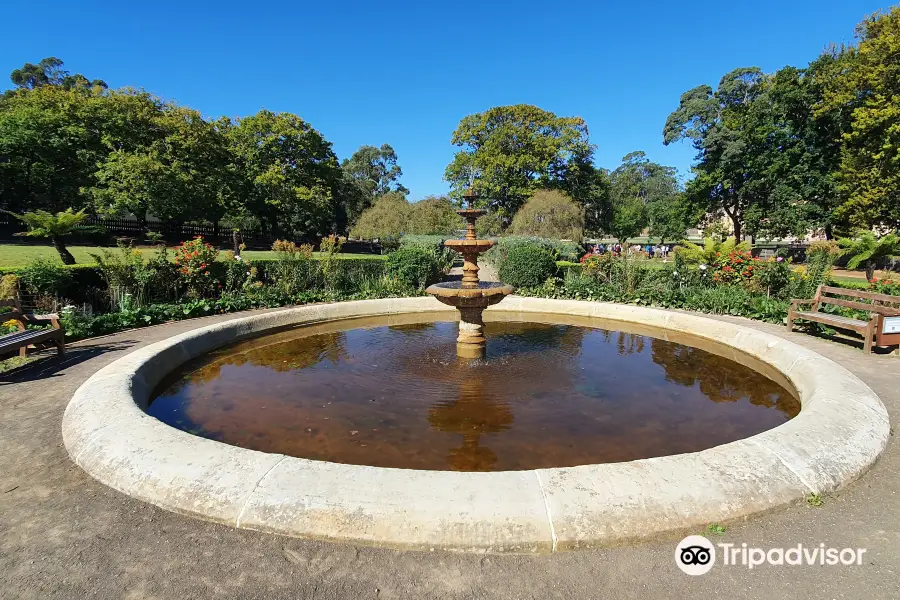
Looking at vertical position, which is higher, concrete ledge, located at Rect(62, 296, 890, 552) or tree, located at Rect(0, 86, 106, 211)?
tree, located at Rect(0, 86, 106, 211)

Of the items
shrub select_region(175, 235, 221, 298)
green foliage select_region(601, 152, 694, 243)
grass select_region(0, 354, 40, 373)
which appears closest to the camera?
grass select_region(0, 354, 40, 373)

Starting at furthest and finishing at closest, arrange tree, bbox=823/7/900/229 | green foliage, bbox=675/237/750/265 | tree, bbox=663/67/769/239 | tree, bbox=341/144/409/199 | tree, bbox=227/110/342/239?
tree, bbox=341/144/409/199 < tree, bbox=227/110/342/239 < tree, bbox=663/67/769/239 < tree, bbox=823/7/900/229 < green foliage, bbox=675/237/750/265

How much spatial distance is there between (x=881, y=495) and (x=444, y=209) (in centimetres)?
3079

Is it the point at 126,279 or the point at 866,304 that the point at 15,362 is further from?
the point at 866,304

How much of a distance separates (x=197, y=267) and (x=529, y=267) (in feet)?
30.0

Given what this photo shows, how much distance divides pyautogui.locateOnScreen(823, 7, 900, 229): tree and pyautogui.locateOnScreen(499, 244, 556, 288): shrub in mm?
19302

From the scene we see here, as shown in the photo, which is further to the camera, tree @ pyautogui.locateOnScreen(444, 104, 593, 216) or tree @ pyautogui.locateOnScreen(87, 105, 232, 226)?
tree @ pyautogui.locateOnScreen(444, 104, 593, 216)

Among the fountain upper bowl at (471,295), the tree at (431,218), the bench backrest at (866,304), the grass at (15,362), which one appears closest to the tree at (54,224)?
the grass at (15,362)

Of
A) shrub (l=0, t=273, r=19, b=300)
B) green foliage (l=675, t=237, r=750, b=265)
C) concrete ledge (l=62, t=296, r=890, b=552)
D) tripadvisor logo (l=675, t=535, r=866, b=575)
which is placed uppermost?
green foliage (l=675, t=237, r=750, b=265)

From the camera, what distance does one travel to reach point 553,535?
2.45 metres

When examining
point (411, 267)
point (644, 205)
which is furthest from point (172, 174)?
point (644, 205)

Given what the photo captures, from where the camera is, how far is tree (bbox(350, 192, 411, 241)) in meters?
29.6

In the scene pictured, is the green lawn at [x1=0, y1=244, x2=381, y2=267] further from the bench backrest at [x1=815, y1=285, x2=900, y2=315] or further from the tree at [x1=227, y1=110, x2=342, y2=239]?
the tree at [x1=227, y1=110, x2=342, y2=239]

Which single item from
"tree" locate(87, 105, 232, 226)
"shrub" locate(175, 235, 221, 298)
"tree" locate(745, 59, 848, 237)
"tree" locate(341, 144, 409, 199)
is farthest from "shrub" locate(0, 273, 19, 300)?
"tree" locate(341, 144, 409, 199)
